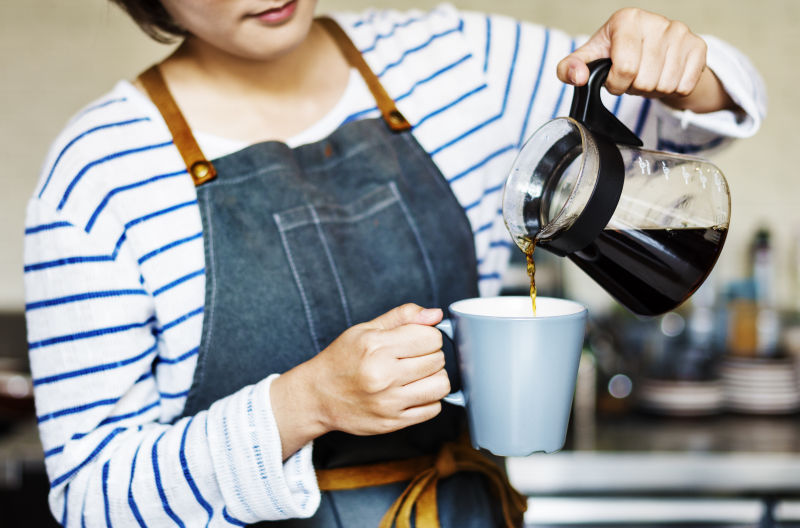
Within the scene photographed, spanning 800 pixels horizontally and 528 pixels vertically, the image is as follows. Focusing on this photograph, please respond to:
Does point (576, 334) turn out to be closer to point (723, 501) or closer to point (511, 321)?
point (511, 321)

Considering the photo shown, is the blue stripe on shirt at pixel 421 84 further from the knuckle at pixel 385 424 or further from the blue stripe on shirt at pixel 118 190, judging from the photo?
the knuckle at pixel 385 424

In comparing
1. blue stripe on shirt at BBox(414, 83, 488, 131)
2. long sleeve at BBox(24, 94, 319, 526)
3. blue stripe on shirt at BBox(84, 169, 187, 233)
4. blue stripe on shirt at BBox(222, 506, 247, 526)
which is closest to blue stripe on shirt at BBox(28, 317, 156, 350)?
long sleeve at BBox(24, 94, 319, 526)

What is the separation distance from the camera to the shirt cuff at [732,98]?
858 mm

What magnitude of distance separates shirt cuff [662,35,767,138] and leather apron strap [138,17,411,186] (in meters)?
0.33

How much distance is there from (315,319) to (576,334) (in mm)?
323

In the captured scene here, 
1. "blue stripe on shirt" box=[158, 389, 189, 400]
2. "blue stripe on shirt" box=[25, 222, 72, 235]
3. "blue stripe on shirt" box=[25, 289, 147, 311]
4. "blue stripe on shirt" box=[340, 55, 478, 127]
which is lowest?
"blue stripe on shirt" box=[158, 389, 189, 400]

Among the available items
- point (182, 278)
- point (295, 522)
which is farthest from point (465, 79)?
point (295, 522)

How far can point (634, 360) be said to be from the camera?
1970 millimetres

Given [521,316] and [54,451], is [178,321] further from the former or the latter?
[521,316]

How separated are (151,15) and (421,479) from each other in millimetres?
647

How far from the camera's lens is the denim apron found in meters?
0.85

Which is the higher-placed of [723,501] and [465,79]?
[465,79]

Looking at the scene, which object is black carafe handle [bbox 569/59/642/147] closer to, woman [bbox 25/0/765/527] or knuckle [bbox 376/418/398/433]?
woman [bbox 25/0/765/527]

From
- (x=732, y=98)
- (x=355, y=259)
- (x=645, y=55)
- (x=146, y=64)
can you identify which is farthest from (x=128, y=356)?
(x=146, y=64)
